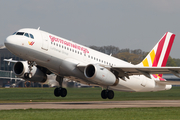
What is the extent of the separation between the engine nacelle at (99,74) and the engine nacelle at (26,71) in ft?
19.8

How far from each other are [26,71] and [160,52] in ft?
57.1

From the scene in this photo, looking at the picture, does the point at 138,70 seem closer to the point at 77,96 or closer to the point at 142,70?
the point at 142,70

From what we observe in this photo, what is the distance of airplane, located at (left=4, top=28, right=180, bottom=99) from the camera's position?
91.1ft

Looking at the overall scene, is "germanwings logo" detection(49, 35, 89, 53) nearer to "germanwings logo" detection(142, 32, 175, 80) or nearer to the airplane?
the airplane

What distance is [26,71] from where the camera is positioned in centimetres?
3203

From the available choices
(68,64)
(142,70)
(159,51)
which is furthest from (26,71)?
(159,51)

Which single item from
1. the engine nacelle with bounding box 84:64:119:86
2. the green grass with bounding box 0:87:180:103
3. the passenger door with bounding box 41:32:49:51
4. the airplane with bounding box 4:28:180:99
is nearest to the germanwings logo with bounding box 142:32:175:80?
the airplane with bounding box 4:28:180:99

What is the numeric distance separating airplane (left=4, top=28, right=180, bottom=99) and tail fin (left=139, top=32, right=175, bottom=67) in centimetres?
303

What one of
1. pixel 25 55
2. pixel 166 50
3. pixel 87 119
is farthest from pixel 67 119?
pixel 166 50

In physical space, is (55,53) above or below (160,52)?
below

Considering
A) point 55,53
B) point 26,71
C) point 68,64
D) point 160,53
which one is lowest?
point 26,71

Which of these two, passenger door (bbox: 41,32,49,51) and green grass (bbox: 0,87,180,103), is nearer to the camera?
passenger door (bbox: 41,32,49,51)

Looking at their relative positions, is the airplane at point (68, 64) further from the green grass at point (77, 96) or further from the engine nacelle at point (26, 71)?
the green grass at point (77, 96)

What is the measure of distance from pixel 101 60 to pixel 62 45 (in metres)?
5.41
